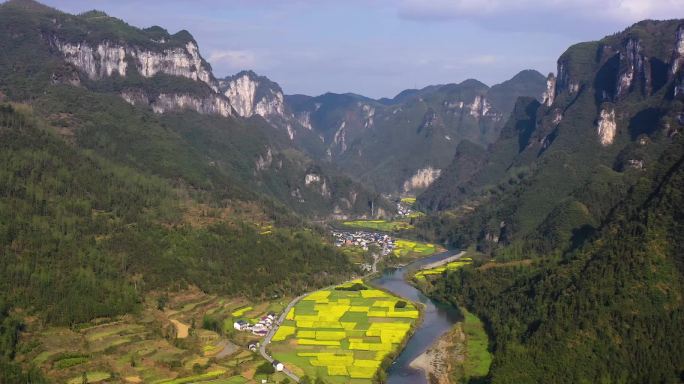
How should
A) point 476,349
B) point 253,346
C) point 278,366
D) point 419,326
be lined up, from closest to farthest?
point 278,366
point 253,346
point 476,349
point 419,326

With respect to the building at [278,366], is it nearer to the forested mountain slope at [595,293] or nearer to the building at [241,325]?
the building at [241,325]

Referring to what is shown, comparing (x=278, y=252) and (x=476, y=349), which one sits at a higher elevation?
(x=278, y=252)

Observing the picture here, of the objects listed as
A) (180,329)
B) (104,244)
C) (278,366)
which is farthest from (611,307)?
(104,244)

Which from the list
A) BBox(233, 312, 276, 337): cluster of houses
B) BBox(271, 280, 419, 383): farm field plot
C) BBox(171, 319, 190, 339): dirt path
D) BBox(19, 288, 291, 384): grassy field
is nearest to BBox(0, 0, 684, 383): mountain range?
BBox(19, 288, 291, 384): grassy field

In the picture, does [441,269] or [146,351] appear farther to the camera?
[441,269]

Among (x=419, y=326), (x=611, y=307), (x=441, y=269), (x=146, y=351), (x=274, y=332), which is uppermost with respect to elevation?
(x=611, y=307)

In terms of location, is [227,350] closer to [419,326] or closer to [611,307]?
[419,326]

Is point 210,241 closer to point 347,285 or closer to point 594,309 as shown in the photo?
point 347,285
